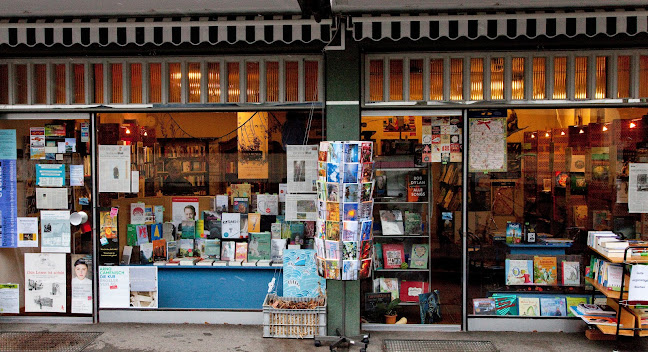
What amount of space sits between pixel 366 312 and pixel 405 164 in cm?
208

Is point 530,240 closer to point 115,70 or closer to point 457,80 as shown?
point 457,80

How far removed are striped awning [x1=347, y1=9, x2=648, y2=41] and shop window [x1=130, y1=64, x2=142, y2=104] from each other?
304 cm

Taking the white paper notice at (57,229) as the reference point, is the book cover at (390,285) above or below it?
below

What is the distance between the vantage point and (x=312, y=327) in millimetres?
6547

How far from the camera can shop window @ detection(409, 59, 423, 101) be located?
22.6 ft

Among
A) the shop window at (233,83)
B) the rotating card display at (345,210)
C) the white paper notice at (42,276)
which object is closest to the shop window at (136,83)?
the shop window at (233,83)

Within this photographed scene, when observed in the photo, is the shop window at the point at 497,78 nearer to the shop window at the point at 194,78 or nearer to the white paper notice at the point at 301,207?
the white paper notice at the point at 301,207

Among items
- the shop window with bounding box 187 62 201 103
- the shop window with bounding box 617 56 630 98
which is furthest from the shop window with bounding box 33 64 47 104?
the shop window with bounding box 617 56 630 98

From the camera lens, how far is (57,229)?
725 cm

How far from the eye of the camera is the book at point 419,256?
7.29 metres

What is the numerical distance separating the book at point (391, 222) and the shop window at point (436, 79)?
168cm

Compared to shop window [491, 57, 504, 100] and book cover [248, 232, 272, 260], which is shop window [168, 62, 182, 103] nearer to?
book cover [248, 232, 272, 260]

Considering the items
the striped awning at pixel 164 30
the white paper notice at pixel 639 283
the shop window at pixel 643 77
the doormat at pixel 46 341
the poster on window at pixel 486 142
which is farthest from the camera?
the poster on window at pixel 486 142

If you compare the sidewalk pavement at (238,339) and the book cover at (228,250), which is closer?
the sidewalk pavement at (238,339)
